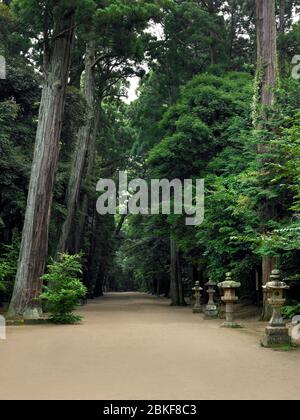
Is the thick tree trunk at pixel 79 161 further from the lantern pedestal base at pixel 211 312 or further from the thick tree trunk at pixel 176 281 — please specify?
the thick tree trunk at pixel 176 281

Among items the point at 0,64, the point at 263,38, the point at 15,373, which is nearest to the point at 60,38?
the point at 0,64

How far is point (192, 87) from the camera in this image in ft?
71.7

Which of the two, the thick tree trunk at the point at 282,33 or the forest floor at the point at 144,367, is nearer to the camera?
the forest floor at the point at 144,367

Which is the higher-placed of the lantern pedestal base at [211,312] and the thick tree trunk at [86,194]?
the thick tree trunk at [86,194]

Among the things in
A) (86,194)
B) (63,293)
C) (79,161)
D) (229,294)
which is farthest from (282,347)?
(86,194)

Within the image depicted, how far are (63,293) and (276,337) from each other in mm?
6493

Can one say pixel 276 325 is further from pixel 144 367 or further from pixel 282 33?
pixel 282 33

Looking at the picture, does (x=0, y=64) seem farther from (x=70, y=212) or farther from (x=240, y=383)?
(x=240, y=383)

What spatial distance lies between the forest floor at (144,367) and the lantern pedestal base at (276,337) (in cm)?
23

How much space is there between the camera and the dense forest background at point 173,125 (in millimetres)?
13227

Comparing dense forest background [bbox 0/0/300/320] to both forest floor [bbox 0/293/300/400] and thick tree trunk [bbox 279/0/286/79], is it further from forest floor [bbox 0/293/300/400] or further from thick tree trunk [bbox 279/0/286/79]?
forest floor [bbox 0/293/300/400]

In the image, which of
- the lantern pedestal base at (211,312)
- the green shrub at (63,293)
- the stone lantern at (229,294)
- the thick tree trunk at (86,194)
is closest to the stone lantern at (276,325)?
the stone lantern at (229,294)

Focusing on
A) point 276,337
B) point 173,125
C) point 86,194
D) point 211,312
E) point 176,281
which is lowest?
point 211,312

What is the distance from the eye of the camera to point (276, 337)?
8.69 meters
